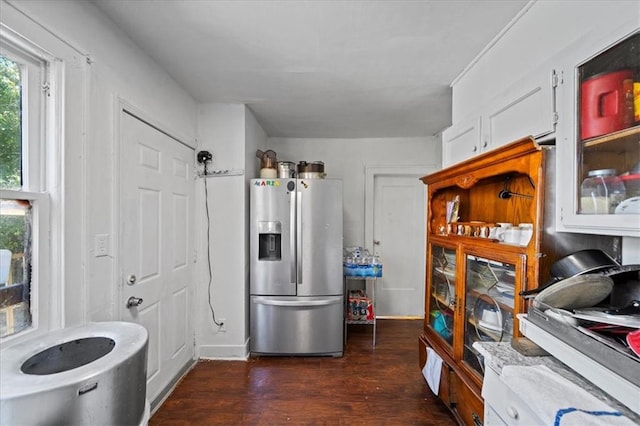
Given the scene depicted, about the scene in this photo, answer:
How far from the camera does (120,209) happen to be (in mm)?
1544

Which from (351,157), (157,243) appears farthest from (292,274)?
(351,157)

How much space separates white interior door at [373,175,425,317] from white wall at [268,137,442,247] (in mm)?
213

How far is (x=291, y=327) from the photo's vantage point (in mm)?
2547

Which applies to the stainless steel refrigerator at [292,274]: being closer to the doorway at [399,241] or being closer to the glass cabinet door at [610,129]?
the doorway at [399,241]

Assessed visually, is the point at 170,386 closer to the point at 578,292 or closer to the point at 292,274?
the point at 292,274

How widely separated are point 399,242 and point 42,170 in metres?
3.38

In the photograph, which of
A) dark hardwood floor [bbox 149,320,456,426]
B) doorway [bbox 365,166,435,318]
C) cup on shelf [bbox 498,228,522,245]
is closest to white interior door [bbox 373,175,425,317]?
doorway [bbox 365,166,435,318]

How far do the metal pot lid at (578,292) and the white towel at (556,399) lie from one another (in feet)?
0.75

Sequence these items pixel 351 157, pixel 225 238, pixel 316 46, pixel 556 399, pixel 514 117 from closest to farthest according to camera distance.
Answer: pixel 556 399 → pixel 514 117 → pixel 316 46 → pixel 225 238 → pixel 351 157

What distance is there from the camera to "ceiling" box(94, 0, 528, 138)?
132 centimetres

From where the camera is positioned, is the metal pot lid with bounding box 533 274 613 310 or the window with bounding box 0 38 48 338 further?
the window with bounding box 0 38 48 338

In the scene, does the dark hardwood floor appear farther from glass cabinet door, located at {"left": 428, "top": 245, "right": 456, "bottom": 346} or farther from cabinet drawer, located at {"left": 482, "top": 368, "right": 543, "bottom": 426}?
cabinet drawer, located at {"left": 482, "top": 368, "right": 543, "bottom": 426}

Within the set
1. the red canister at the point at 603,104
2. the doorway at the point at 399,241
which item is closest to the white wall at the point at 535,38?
the red canister at the point at 603,104

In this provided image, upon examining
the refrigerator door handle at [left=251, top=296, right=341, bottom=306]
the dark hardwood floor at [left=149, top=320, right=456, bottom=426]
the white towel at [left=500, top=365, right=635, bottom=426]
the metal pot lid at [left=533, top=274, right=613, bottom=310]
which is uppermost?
the metal pot lid at [left=533, top=274, right=613, bottom=310]
